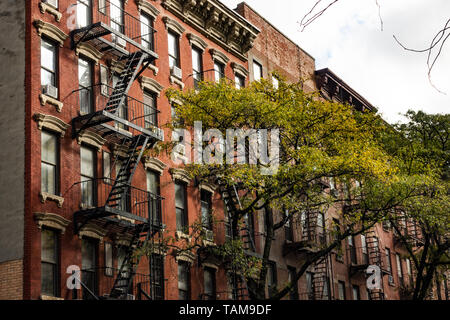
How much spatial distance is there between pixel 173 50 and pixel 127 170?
8.20 m

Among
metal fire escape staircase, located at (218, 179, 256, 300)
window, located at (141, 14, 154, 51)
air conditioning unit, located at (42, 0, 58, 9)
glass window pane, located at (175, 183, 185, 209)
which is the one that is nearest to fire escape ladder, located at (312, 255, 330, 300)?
metal fire escape staircase, located at (218, 179, 256, 300)

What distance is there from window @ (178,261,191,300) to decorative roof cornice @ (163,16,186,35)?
1025cm

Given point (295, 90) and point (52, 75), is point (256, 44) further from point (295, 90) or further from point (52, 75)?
point (52, 75)

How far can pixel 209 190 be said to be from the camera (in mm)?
32719

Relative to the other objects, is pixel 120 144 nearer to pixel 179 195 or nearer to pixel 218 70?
pixel 179 195

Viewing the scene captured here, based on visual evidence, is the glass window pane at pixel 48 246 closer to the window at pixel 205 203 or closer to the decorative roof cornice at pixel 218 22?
Answer: the window at pixel 205 203

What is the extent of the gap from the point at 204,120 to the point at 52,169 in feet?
18.0

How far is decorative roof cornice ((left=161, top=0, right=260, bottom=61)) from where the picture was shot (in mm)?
33688

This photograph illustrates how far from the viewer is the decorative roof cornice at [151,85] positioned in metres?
30.0

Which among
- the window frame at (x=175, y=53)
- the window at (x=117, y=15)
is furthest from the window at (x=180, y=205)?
the window at (x=117, y=15)

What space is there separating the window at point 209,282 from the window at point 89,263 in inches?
263

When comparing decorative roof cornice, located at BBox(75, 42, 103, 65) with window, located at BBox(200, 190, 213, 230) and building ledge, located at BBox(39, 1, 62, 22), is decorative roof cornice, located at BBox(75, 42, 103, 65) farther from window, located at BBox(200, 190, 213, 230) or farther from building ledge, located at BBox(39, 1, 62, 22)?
window, located at BBox(200, 190, 213, 230)
